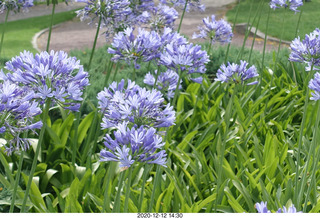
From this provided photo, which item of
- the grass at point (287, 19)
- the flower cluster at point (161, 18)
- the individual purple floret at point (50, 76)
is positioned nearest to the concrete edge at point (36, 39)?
the grass at point (287, 19)

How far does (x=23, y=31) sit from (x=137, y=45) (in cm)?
1083

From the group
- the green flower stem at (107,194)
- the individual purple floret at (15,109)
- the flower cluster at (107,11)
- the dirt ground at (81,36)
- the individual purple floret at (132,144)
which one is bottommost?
Answer: the dirt ground at (81,36)

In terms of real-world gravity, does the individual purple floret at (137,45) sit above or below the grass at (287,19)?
above

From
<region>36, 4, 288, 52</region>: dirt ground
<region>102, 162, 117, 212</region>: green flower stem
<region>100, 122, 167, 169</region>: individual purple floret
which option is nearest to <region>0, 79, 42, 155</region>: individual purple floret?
<region>100, 122, 167, 169</region>: individual purple floret

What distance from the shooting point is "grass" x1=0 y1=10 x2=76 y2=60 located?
34.4 feet

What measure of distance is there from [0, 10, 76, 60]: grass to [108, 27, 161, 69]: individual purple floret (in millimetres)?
7508

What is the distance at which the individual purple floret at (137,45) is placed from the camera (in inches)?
95.6

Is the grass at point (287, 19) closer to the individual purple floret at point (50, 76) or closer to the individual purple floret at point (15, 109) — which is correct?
the individual purple floret at point (50, 76)

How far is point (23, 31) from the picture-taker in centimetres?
1252

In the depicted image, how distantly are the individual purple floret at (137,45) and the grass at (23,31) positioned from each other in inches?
296

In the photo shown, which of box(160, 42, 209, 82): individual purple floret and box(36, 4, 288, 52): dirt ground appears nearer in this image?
box(160, 42, 209, 82): individual purple floret

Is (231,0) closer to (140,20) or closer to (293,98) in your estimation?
(293,98)

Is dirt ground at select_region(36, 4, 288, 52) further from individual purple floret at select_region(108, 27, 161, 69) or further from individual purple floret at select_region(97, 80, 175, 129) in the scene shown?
individual purple floret at select_region(97, 80, 175, 129)

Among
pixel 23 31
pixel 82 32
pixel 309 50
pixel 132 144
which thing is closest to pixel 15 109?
pixel 132 144
